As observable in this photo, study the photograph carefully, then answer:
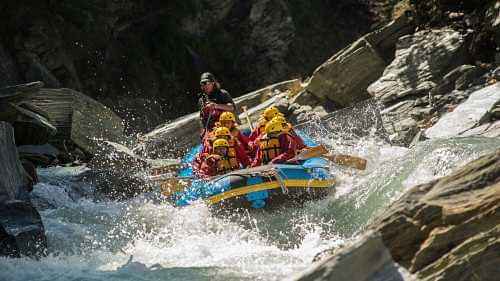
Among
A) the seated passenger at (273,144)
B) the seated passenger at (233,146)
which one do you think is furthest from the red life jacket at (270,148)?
the seated passenger at (233,146)

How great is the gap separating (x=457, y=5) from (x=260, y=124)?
4885 millimetres

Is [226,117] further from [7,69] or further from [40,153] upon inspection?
[7,69]

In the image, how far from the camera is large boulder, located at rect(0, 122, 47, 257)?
6.92 m

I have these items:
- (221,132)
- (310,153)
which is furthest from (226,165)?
(310,153)

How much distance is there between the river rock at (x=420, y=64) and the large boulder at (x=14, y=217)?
6.24m

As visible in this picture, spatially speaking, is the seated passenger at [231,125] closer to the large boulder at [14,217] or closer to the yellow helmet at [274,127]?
the yellow helmet at [274,127]

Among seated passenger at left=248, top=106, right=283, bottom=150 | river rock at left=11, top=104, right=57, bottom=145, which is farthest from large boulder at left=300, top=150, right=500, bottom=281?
river rock at left=11, top=104, right=57, bottom=145

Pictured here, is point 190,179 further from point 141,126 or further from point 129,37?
point 129,37

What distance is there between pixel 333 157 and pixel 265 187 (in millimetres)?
1458

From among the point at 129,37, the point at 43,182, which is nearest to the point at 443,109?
the point at 43,182

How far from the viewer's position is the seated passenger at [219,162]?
9.34m

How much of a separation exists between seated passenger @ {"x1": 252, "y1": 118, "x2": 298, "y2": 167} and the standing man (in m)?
2.04

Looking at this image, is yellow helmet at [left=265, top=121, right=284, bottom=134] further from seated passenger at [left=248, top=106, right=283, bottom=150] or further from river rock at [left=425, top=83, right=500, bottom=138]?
river rock at [left=425, top=83, right=500, bottom=138]

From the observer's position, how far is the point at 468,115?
9578 mm
